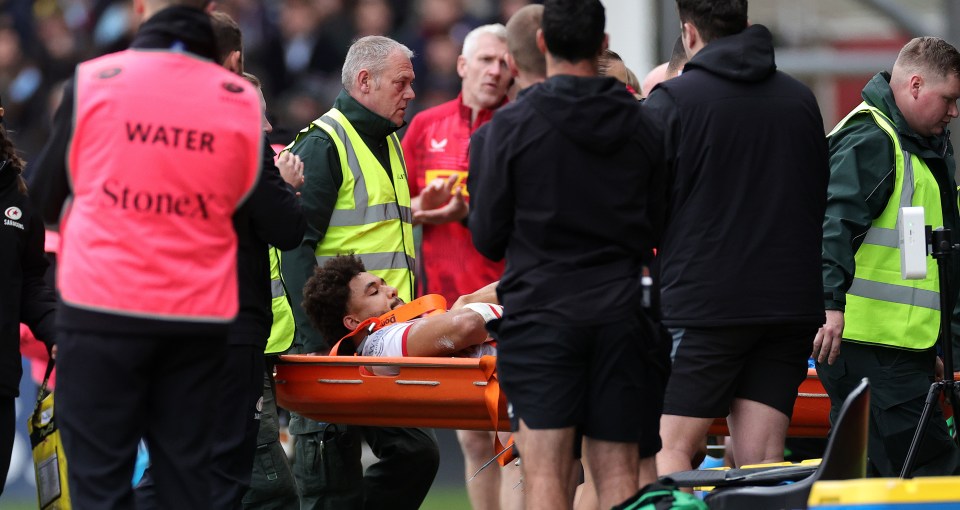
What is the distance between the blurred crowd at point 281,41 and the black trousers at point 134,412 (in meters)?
7.21

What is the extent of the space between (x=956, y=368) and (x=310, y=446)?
9.06 ft

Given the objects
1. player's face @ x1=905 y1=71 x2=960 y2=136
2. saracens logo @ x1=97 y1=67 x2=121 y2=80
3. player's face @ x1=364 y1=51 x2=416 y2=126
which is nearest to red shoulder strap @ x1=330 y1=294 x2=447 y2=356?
player's face @ x1=364 y1=51 x2=416 y2=126

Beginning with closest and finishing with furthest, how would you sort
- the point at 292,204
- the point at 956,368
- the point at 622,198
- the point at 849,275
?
1. the point at 622,198
2. the point at 292,204
3. the point at 849,275
4. the point at 956,368

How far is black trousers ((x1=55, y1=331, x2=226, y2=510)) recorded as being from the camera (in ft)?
13.9

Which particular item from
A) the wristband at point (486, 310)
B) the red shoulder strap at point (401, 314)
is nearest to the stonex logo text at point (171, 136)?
the wristband at point (486, 310)

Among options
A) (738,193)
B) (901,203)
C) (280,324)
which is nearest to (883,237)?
(901,203)

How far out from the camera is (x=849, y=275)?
5.75m

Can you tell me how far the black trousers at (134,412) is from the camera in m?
4.24

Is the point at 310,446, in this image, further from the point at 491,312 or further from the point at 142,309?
the point at 142,309

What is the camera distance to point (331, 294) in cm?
650

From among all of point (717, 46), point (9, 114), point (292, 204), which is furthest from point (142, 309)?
point (9, 114)

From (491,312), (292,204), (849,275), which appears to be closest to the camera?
(292,204)

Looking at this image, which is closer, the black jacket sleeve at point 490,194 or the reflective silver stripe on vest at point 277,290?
the black jacket sleeve at point 490,194

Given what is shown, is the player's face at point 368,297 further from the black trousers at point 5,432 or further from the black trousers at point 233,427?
the black trousers at point 233,427
